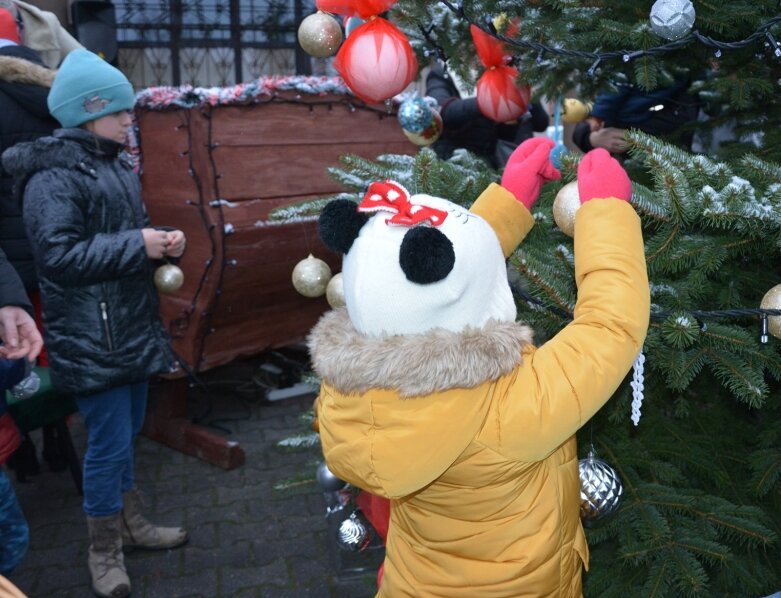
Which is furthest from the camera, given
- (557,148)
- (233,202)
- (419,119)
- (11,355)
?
(233,202)

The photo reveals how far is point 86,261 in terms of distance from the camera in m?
2.62

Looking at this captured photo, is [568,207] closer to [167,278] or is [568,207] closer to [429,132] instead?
[429,132]

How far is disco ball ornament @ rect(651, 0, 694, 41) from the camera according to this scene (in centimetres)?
160

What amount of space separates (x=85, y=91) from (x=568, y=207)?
76.1 inches

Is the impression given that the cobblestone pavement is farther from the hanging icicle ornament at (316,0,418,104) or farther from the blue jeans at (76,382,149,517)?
the hanging icicle ornament at (316,0,418,104)

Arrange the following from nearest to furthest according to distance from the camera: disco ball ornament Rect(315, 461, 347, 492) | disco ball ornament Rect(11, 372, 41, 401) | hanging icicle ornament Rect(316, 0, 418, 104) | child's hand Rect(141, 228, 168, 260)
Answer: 1. hanging icicle ornament Rect(316, 0, 418, 104)
2. disco ball ornament Rect(11, 372, 41, 401)
3. disco ball ornament Rect(315, 461, 347, 492)
4. child's hand Rect(141, 228, 168, 260)

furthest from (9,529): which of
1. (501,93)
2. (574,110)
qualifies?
(574,110)

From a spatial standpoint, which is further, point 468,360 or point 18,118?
point 18,118

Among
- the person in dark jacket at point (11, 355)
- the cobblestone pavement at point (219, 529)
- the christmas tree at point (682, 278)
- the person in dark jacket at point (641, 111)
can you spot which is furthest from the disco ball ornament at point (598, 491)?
the person in dark jacket at point (11, 355)

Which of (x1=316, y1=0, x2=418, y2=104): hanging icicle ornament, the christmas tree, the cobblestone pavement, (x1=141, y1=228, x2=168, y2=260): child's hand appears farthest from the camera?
the cobblestone pavement

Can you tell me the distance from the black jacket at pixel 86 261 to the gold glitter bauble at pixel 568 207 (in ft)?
5.57

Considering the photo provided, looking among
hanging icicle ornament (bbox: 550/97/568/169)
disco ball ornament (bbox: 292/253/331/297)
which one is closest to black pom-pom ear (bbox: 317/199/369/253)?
hanging icicle ornament (bbox: 550/97/568/169)

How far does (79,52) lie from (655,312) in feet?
7.38

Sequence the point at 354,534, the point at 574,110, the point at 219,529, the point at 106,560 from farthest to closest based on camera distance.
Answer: the point at 574,110 < the point at 219,529 < the point at 106,560 < the point at 354,534
